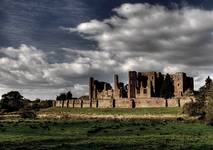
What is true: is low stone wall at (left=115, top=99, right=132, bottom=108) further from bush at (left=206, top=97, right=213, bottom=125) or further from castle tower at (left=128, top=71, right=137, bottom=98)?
bush at (left=206, top=97, right=213, bottom=125)

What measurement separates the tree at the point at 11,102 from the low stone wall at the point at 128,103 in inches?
590


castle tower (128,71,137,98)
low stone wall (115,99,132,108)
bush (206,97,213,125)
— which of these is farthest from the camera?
castle tower (128,71,137,98)

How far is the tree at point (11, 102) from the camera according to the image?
146500 mm

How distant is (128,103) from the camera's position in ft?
431

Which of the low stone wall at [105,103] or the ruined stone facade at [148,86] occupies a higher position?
the ruined stone facade at [148,86]

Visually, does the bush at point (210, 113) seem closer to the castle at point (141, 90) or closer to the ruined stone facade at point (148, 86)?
the castle at point (141, 90)

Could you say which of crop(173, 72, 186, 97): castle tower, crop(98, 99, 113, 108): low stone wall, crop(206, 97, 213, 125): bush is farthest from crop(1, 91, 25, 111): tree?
crop(206, 97, 213, 125): bush

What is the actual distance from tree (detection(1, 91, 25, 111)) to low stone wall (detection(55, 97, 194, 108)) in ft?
49.2

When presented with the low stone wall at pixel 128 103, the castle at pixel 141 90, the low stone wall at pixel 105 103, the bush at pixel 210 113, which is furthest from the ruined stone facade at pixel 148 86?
the bush at pixel 210 113

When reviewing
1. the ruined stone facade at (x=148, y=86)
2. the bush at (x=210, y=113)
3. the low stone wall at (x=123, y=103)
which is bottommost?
the bush at (x=210, y=113)

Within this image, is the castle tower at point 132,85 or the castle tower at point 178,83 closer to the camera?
the castle tower at point 178,83

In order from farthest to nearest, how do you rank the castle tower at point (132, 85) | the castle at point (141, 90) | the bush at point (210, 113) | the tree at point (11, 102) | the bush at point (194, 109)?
the tree at point (11, 102) < the castle tower at point (132, 85) < the castle at point (141, 90) < the bush at point (194, 109) < the bush at point (210, 113)

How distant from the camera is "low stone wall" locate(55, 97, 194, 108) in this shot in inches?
4680

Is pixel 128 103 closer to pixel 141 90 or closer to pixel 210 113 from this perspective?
pixel 141 90
